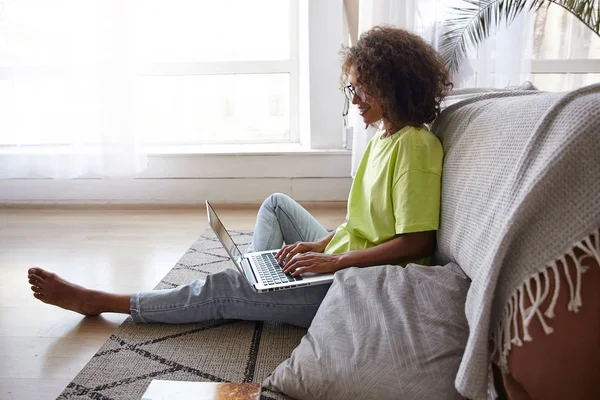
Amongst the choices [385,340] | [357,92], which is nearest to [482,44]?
[357,92]

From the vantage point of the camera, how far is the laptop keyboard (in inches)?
57.8

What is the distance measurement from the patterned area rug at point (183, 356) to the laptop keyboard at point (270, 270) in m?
0.20

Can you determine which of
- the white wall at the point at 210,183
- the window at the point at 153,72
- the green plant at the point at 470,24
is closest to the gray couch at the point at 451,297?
the green plant at the point at 470,24

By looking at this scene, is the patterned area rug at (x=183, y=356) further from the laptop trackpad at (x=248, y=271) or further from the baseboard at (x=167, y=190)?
the baseboard at (x=167, y=190)

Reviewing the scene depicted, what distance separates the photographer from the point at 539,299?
2.96 ft

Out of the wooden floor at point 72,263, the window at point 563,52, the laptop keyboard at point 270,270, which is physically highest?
the window at point 563,52

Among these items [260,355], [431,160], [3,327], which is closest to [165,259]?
[3,327]

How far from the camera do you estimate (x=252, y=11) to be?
12.1 ft

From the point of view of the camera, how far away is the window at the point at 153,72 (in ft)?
10.5

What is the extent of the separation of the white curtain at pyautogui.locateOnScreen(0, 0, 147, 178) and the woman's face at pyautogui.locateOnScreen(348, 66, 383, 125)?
201cm

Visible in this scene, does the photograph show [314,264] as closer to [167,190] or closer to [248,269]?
[248,269]

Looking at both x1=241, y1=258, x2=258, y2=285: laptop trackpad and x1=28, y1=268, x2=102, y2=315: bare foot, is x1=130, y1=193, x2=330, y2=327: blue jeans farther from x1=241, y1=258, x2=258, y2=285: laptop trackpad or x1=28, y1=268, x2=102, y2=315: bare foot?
x1=28, y1=268, x2=102, y2=315: bare foot

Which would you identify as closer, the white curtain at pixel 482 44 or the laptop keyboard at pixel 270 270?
the laptop keyboard at pixel 270 270

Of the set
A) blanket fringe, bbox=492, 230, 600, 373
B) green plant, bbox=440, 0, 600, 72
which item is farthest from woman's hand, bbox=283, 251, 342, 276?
green plant, bbox=440, 0, 600, 72
